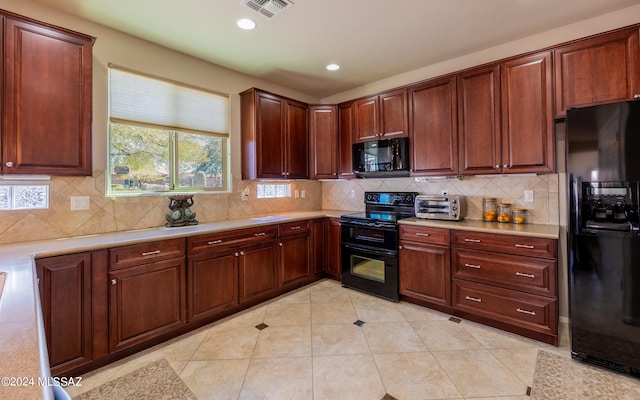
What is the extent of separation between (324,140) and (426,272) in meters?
2.19

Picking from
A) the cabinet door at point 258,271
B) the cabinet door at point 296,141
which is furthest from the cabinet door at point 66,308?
the cabinet door at point 296,141

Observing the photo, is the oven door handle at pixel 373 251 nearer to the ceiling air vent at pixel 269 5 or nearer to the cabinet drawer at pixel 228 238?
the cabinet drawer at pixel 228 238

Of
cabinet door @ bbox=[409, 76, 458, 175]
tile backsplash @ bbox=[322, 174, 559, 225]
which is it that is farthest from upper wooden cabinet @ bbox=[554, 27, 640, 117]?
cabinet door @ bbox=[409, 76, 458, 175]

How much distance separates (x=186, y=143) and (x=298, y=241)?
5.61 ft

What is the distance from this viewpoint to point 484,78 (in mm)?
2762

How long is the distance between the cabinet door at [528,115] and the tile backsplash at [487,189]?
340mm

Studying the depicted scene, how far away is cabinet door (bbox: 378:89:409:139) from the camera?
3328 millimetres

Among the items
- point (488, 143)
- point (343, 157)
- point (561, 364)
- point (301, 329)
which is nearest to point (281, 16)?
point (343, 157)

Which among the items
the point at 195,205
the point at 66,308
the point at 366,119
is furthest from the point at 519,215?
the point at 66,308

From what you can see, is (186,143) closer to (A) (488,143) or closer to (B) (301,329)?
(B) (301,329)

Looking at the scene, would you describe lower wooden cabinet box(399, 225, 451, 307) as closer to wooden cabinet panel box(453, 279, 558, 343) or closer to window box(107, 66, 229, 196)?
wooden cabinet panel box(453, 279, 558, 343)

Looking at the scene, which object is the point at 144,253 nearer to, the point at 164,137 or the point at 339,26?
the point at 164,137

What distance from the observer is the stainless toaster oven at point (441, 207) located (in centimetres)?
301

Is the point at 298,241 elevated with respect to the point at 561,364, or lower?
elevated
